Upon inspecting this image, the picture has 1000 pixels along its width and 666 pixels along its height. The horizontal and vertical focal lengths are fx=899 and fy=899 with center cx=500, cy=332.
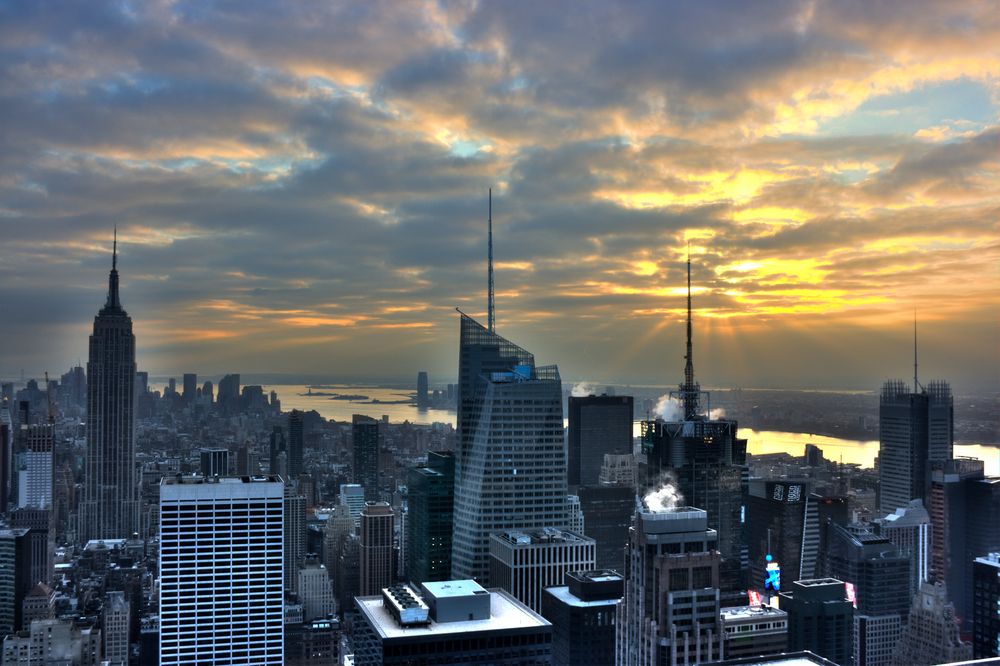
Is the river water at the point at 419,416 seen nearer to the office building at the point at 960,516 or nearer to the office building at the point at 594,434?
the office building at the point at 960,516

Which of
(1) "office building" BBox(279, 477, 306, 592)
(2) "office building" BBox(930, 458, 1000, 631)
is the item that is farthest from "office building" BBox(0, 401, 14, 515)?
(2) "office building" BBox(930, 458, 1000, 631)

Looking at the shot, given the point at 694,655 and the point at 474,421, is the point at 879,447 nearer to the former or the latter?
the point at 474,421

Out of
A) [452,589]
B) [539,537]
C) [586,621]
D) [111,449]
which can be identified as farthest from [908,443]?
[111,449]

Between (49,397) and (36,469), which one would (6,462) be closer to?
(36,469)

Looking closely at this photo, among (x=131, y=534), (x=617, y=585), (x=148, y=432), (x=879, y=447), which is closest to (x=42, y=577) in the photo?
(x=131, y=534)

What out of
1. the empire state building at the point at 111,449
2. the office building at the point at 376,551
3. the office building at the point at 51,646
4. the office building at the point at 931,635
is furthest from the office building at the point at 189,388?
the office building at the point at 931,635

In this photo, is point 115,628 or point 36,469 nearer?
point 115,628

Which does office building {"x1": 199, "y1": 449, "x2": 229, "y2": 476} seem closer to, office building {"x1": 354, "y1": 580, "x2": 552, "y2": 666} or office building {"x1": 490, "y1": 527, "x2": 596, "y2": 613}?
office building {"x1": 354, "y1": 580, "x2": 552, "y2": 666}
